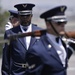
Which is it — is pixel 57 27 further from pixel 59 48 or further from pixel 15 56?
pixel 15 56

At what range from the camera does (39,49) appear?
4.37m

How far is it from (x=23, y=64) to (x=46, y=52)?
42.5 inches

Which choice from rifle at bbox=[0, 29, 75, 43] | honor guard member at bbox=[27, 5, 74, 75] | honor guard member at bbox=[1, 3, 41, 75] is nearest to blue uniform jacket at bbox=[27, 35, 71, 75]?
honor guard member at bbox=[27, 5, 74, 75]

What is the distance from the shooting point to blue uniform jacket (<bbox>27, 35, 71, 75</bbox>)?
4336 millimetres

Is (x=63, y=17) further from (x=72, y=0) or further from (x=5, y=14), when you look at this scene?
(x=72, y=0)

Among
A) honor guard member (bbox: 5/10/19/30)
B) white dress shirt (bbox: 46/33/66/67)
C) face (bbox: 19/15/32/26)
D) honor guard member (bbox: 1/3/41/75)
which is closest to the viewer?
white dress shirt (bbox: 46/33/66/67)

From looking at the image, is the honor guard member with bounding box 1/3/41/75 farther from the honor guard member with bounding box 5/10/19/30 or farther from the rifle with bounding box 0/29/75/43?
the rifle with bounding box 0/29/75/43

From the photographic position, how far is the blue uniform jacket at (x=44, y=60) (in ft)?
14.2

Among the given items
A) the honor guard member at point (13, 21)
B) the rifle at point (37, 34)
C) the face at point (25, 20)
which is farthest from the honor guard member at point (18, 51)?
the rifle at point (37, 34)

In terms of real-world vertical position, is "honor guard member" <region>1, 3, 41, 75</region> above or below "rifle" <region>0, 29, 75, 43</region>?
below

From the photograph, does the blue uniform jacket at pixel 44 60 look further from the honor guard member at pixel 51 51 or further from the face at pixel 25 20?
the face at pixel 25 20

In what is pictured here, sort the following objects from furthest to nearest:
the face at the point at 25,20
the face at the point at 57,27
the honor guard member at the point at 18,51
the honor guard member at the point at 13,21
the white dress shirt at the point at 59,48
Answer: the honor guard member at the point at 13,21 → the face at the point at 25,20 → the honor guard member at the point at 18,51 → the white dress shirt at the point at 59,48 → the face at the point at 57,27

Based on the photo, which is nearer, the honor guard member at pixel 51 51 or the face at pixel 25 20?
the honor guard member at pixel 51 51

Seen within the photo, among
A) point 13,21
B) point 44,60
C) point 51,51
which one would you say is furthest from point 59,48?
point 13,21
